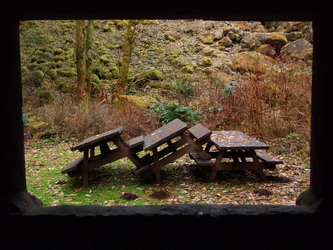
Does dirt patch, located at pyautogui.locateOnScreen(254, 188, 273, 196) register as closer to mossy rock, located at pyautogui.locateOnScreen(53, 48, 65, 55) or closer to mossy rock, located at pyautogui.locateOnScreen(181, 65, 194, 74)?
mossy rock, located at pyautogui.locateOnScreen(181, 65, 194, 74)

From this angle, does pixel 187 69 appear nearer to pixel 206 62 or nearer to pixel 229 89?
pixel 206 62

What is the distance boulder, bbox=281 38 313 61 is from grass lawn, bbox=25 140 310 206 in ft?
22.8

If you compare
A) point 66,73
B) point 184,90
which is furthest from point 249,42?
point 66,73

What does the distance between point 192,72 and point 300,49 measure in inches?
179

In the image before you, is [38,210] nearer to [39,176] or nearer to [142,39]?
[39,176]

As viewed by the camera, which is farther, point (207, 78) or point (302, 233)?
point (207, 78)

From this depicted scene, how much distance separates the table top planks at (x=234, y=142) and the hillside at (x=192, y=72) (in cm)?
196

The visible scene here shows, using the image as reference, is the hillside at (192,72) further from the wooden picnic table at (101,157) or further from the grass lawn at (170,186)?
the wooden picnic table at (101,157)

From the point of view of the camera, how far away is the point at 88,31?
11547mm

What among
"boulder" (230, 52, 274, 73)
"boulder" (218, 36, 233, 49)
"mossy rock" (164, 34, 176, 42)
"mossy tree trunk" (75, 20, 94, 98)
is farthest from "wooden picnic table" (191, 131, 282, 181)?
"mossy rock" (164, 34, 176, 42)

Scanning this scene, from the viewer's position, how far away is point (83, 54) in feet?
35.8

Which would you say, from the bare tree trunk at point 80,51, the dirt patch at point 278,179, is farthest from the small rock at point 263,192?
the bare tree trunk at point 80,51

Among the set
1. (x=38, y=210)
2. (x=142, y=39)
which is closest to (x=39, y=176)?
(x=38, y=210)

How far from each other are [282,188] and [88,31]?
30.1 ft
